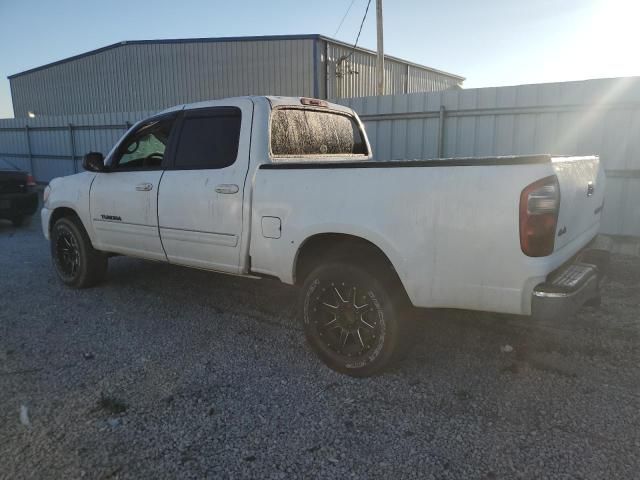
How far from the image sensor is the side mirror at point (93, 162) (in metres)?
4.62

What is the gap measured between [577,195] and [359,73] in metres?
17.8

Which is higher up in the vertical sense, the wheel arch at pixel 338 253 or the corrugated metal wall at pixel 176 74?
the corrugated metal wall at pixel 176 74

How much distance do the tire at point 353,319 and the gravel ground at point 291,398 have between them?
0.52 feet

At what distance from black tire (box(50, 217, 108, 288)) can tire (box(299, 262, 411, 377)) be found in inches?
115

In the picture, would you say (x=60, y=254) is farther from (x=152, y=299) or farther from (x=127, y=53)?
(x=127, y=53)

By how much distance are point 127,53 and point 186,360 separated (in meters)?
21.9

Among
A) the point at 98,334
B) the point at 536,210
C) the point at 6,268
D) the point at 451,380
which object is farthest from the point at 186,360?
the point at 6,268

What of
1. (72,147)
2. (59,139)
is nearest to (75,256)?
(72,147)

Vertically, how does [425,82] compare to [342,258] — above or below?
above

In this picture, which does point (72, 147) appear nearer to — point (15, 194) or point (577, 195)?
point (15, 194)

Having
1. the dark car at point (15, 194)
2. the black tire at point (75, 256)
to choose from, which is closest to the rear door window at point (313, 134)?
the black tire at point (75, 256)

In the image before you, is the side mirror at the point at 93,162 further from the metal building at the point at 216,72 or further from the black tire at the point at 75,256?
the metal building at the point at 216,72

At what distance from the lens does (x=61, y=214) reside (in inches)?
213

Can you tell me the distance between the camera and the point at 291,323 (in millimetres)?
4242
